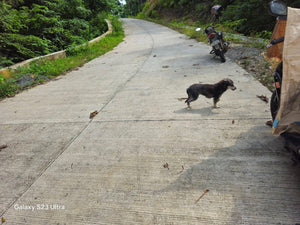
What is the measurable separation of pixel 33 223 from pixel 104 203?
0.66m

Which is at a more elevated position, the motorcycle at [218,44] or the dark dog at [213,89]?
the motorcycle at [218,44]

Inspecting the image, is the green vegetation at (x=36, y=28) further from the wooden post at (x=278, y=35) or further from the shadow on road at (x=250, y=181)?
the wooden post at (x=278, y=35)

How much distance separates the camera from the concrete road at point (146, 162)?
175 centimetres

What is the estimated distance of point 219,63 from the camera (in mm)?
5953

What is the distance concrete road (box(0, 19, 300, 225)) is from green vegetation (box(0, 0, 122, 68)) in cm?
460

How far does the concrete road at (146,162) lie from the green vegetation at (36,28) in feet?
15.1

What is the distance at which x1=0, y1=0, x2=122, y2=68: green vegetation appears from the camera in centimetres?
754

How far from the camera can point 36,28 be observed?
9.42m

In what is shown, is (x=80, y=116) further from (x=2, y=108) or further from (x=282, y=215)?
(x=282, y=215)

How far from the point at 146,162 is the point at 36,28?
10.2 metres

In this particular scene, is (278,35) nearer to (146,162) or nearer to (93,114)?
(146,162)

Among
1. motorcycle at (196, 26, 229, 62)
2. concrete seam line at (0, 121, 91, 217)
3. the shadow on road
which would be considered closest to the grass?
concrete seam line at (0, 121, 91, 217)

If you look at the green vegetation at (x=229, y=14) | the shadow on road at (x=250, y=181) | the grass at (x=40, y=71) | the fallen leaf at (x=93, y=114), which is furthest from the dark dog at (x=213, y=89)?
the green vegetation at (x=229, y=14)

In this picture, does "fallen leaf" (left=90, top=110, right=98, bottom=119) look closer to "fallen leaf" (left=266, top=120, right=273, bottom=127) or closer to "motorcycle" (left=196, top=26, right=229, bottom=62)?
"fallen leaf" (left=266, top=120, right=273, bottom=127)
